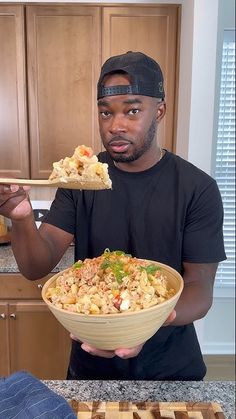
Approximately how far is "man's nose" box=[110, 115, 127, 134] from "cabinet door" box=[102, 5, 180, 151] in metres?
1.43

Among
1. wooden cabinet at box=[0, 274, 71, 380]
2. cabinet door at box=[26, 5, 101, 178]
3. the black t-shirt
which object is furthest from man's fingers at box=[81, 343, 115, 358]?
cabinet door at box=[26, 5, 101, 178]

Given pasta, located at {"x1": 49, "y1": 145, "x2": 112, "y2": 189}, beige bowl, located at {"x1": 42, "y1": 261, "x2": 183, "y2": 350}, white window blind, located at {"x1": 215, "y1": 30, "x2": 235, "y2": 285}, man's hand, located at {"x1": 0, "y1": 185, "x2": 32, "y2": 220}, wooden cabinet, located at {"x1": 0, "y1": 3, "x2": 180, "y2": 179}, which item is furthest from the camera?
white window blind, located at {"x1": 215, "y1": 30, "x2": 235, "y2": 285}

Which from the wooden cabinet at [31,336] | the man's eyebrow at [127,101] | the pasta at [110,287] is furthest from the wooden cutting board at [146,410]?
the wooden cabinet at [31,336]

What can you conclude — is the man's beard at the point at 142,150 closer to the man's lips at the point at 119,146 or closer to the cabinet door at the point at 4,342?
the man's lips at the point at 119,146

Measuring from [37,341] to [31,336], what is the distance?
0.14ft

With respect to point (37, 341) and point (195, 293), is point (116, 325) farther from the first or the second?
point (37, 341)

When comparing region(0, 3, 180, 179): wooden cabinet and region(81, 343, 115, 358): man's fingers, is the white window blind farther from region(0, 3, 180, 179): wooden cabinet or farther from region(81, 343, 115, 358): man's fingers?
region(81, 343, 115, 358): man's fingers

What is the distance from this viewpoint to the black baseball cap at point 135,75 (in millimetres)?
1064

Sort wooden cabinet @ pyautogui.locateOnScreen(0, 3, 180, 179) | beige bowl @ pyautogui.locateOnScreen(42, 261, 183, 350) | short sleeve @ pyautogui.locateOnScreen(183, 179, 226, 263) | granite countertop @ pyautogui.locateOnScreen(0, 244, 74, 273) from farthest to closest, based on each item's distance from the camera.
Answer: wooden cabinet @ pyautogui.locateOnScreen(0, 3, 180, 179)
granite countertop @ pyautogui.locateOnScreen(0, 244, 74, 273)
short sleeve @ pyautogui.locateOnScreen(183, 179, 226, 263)
beige bowl @ pyautogui.locateOnScreen(42, 261, 183, 350)

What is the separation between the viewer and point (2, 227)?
2.56m

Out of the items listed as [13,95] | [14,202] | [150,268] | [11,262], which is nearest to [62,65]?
[13,95]

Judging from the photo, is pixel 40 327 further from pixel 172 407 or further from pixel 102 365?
pixel 172 407

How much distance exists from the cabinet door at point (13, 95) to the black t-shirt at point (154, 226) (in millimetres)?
1314

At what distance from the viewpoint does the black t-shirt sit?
1209 mm
